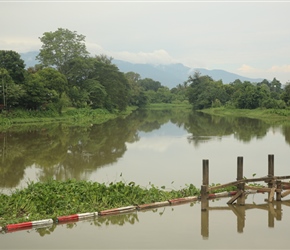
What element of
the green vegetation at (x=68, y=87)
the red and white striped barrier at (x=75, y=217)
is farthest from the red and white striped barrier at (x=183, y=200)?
the green vegetation at (x=68, y=87)

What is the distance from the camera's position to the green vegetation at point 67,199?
934 cm

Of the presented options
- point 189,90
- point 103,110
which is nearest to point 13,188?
point 103,110

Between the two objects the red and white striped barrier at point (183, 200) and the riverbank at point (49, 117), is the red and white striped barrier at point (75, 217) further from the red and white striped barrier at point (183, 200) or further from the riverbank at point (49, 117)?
the riverbank at point (49, 117)

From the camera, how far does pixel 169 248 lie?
26.5 ft

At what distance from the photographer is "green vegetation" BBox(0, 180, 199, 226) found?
934 centimetres

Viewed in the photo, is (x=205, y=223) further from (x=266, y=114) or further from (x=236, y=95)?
(x=236, y=95)

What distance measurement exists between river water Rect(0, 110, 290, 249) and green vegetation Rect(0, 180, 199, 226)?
18.1 inches

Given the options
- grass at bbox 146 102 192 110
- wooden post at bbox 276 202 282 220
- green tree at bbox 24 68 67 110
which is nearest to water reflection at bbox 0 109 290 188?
wooden post at bbox 276 202 282 220

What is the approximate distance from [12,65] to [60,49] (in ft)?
47.7

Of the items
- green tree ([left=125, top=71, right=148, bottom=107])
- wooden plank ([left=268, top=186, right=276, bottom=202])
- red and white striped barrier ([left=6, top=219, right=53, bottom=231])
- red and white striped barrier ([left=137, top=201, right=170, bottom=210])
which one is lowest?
red and white striped barrier ([left=6, top=219, right=53, bottom=231])

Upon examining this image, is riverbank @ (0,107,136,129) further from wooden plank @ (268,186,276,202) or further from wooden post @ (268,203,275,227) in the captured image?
wooden post @ (268,203,275,227)

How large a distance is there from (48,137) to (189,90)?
213 feet

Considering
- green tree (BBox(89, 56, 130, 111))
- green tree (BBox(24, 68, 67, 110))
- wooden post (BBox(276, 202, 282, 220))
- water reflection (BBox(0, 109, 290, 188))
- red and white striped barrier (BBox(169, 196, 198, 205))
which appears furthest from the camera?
green tree (BBox(89, 56, 130, 111))

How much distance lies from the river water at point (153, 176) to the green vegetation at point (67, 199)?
0.46 meters
